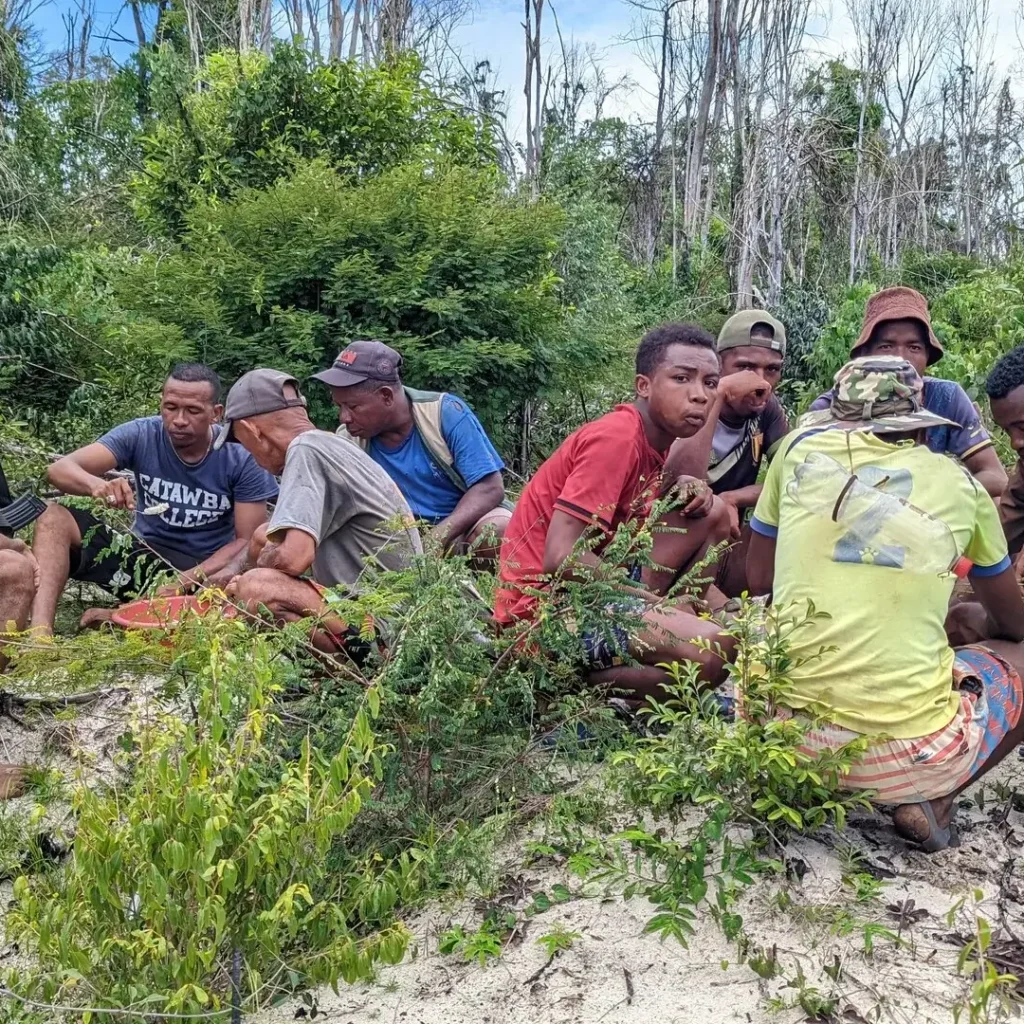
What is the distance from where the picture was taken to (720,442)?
4.71 metres

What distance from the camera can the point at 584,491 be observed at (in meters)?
3.24

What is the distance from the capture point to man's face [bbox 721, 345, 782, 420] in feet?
15.1

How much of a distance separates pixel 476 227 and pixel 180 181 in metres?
3.19

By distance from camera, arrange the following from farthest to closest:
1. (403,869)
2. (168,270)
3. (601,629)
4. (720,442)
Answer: (168,270) < (720,442) < (601,629) < (403,869)

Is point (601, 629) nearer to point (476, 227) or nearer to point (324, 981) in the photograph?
point (324, 981)

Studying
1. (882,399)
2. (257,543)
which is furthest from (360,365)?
(882,399)

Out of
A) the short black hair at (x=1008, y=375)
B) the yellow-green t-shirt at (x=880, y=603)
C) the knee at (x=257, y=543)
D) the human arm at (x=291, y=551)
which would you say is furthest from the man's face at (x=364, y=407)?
the short black hair at (x=1008, y=375)

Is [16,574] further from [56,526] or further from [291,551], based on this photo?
[291,551]

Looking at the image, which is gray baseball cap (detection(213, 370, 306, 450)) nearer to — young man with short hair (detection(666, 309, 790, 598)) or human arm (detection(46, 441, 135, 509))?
human arm (detection(46, 441, 135, 509))

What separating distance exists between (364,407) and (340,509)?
97 cm

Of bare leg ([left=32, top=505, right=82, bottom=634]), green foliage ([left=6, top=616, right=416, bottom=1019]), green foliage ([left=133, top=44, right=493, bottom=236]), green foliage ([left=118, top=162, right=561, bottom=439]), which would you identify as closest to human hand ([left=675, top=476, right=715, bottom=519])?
green foliage ([left=6, top=616, right=416, bottom=1019])

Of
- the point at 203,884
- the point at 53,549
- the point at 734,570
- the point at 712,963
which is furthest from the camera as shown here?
the point at 734,570

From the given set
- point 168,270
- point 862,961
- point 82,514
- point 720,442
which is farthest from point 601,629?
point 168,270

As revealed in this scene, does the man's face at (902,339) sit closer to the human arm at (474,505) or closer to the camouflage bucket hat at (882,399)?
the camouflage bucket hat at (882,399)
